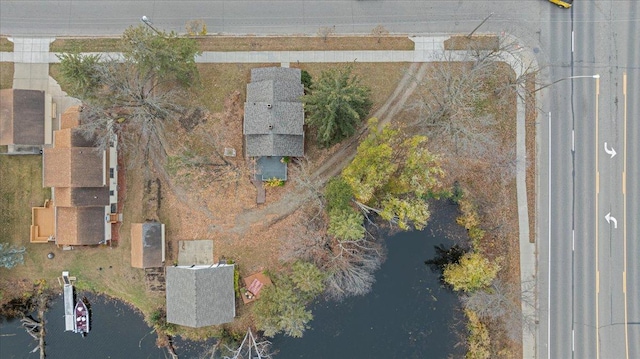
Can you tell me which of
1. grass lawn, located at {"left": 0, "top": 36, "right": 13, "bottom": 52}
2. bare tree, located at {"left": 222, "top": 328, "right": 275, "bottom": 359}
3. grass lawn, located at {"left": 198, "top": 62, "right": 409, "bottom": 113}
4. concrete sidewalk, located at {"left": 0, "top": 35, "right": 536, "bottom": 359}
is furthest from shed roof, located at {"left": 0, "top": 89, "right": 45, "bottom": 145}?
bare tree, located at {"left": 222, "top": 328, "right": 275, "bottom": 359}

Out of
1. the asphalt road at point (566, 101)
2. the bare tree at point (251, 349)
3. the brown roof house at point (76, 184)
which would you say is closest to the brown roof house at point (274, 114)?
the asphalt road at point (566, 101)

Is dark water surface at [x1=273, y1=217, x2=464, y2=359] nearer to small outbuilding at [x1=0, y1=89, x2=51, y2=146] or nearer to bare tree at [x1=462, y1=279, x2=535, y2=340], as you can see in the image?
bare tree at [x1=462, y1=279, x2=535, y2=340]

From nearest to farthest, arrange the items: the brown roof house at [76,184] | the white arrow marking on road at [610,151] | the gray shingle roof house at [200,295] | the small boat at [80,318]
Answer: the gray shingle roof house at [200,295]
the brown roof house at [76,184]
the white arrow marking on road at [610,151]
the small boat at [80,318]

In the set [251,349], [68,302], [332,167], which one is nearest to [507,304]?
[332,167]

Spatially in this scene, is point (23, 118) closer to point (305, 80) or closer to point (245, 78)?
point (245, 78)

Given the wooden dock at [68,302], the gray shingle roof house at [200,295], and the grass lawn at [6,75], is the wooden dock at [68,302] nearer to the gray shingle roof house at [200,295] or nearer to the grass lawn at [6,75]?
the gray shingle roof house at [200,295]

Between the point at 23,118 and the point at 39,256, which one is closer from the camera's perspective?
the point at 23,118
